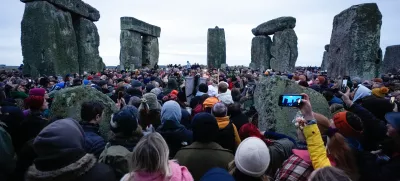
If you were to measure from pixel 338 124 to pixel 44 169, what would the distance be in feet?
6.94

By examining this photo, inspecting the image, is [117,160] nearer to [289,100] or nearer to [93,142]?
[93,142]

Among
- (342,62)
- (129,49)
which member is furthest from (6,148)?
(129,49)

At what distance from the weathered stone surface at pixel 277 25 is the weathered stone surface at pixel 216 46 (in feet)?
10.4

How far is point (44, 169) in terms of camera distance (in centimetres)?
164

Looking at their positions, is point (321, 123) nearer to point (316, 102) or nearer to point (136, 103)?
point (316, 102)

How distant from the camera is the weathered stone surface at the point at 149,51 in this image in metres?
22.5

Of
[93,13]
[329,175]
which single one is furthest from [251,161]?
[93,13]

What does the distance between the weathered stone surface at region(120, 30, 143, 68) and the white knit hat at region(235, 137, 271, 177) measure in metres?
18.8

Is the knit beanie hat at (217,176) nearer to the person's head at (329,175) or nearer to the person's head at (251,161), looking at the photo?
the person's head at (251,161)

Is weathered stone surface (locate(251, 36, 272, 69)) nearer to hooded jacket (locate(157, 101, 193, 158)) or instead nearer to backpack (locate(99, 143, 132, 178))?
hooded jacket (locate(157, 101, 193, 158))

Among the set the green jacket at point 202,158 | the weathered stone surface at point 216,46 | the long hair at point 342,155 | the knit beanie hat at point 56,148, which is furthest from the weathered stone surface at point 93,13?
the long hair at point 342,155

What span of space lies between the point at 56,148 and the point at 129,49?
18.9 meters

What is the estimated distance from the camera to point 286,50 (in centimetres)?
2081

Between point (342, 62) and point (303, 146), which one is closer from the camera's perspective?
point (303, 146)
